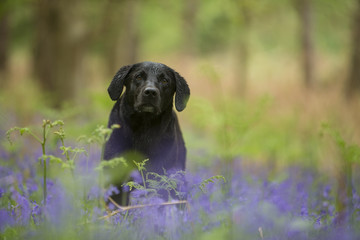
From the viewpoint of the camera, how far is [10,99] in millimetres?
8250

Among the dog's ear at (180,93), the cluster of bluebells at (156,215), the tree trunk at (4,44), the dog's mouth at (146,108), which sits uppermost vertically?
the tree trunk at (4,44)

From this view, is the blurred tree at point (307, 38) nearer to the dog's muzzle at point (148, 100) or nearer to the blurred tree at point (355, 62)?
the blurred tree at point (355, 62)

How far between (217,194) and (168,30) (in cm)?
2889

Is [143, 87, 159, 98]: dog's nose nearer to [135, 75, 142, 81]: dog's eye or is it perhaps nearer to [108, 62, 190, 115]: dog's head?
[108, 62, 190, 115]: dog's head

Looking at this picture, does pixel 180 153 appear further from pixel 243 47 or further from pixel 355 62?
pixel 243 47

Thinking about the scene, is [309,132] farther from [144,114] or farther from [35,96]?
[35,96]

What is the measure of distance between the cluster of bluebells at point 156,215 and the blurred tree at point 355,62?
8.18m

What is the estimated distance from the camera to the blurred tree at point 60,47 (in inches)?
335

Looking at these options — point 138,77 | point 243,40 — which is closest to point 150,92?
point 138,77

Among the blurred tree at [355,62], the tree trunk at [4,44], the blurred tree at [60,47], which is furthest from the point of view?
the tree trunk at [4,44]

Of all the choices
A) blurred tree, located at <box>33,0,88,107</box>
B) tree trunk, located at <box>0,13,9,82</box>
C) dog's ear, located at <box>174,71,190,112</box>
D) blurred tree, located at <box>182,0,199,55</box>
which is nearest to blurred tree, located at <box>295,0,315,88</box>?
blurred tree, located at <box>182,0,199,55</box>

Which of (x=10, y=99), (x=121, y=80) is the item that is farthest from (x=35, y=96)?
(x=121, y=80)

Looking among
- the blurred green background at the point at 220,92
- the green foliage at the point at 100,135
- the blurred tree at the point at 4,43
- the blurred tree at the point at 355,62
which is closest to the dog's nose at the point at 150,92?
the green foliage at the point at 100,135

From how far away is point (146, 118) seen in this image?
3186 millimetres
